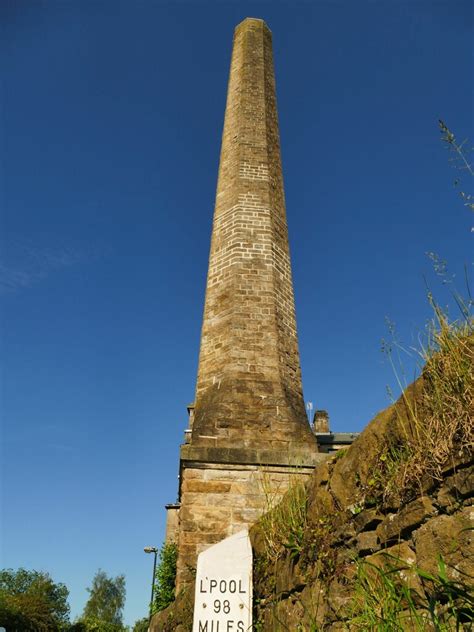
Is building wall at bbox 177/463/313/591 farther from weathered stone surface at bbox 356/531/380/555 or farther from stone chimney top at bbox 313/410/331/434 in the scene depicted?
stone chimney top at bbox 313/410/331/434

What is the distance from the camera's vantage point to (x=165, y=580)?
29.6 ft


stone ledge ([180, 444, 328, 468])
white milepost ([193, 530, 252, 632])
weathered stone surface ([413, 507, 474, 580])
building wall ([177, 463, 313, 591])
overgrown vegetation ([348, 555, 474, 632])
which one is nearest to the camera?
overgrown vegetation ([348, 555, 474, 632])

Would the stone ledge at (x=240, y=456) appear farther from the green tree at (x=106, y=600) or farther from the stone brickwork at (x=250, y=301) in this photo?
the green tree at (x=106, y=600)

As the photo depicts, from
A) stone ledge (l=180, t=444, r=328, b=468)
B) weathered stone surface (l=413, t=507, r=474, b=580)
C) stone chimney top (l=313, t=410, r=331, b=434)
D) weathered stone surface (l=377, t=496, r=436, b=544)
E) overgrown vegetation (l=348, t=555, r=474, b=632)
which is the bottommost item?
overgrown vegetation (l=348, t=555, r=474, b=632)

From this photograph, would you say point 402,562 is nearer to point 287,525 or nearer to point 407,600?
point 407,600

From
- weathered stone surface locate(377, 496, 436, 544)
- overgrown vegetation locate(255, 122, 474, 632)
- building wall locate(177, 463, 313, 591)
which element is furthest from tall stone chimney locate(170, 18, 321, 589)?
weathered stone surface locate(377, 496, 436, 544)

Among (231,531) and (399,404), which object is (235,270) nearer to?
(231,531)

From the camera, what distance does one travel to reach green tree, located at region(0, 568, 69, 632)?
96.8ft

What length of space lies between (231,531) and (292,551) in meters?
3.64

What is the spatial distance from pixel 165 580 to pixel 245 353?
13.5 ft

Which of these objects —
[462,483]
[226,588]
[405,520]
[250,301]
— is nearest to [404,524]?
[405,520]

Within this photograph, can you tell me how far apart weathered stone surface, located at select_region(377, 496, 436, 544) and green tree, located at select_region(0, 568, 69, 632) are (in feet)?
91.6

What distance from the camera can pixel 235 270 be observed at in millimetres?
9992

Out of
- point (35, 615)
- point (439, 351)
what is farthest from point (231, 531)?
point (35, 615)
